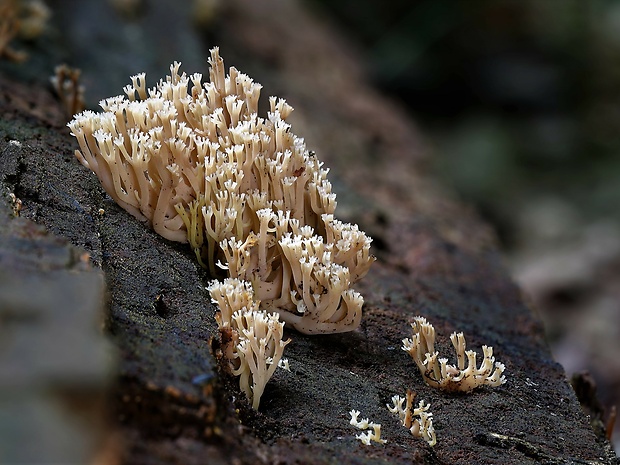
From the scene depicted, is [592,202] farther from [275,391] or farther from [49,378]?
[49,378]

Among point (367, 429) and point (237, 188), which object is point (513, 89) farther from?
point (367, 429)

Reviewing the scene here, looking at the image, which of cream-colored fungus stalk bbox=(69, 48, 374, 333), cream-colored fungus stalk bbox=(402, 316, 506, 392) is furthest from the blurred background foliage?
cream-colored fungus stalk bbox=(69, 48, 374, 333)

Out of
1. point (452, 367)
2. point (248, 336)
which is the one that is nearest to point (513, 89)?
point (452, 367)

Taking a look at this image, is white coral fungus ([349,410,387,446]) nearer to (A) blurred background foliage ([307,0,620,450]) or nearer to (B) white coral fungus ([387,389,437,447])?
(B) white coral fungus ([387,389,437,447])

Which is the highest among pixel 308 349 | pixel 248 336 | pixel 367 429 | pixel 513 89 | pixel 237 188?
pixel 513 89

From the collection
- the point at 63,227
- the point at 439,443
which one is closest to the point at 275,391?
the point at 439,443

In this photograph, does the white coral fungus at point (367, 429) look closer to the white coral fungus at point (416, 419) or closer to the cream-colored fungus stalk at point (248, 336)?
the white coral fungus at point (416, 419)

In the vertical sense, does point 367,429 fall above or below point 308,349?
below
